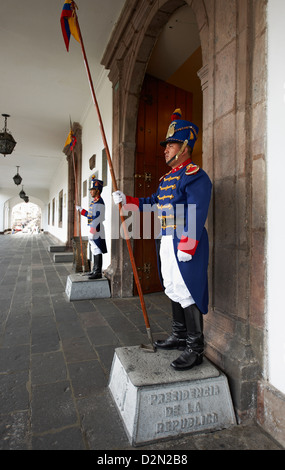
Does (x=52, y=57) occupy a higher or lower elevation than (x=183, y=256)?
higher

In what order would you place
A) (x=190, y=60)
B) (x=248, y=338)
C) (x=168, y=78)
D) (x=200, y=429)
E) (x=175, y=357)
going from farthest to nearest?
(x=168, y=78) < (x=190, y=60) < (x=175, y=357) < (x=248, y=338) < (x=200, y=429)

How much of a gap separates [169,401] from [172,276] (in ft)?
2.15

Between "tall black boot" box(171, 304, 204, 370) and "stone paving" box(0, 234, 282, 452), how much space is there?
348 mm

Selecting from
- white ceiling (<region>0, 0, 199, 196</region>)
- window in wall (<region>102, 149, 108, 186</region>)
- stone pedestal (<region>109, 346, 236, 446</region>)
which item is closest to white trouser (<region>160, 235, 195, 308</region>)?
stone pedestal (<region>109, 346, 236, 446</region>)

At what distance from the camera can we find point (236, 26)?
171 cm

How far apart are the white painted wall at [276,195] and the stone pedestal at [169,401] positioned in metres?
0.31

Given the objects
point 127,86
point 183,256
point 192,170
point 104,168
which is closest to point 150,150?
point 127,86

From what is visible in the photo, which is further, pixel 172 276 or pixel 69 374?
pixel 69 374

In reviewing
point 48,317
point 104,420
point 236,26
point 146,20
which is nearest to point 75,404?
point 104,420

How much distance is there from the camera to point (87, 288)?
401 cm

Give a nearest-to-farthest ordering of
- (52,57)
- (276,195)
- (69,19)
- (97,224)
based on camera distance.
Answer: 1. (276,195)
2. (69,19)
3. (97,224)
4. (52,57)

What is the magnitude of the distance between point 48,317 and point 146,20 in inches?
136

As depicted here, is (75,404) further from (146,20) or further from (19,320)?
(146,20)

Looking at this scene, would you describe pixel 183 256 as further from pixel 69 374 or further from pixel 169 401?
pixel 69 374
